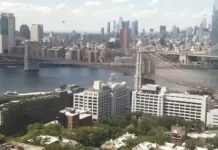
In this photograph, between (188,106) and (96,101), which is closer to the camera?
(188,106)

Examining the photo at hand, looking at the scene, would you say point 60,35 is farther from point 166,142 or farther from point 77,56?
point 166,142

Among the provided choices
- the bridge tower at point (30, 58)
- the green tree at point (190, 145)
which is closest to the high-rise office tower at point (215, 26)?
the bridge tower at point (30, 58)

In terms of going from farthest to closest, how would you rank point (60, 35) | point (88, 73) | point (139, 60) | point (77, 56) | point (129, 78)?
point (60, 35), point (77, 56), point (88, 73), point (129, 78), point (139, 60)

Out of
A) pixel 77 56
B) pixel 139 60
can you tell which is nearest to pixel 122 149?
pixel 139 60

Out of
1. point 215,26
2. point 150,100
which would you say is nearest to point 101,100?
point 150,100

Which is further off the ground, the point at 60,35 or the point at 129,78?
the point at 60,35

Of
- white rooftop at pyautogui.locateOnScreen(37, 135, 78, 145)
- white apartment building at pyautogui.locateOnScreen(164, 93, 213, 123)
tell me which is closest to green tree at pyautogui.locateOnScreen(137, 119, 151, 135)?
white rooftop at pyautogui.locateOnScreen(37, 135, 78, 145)

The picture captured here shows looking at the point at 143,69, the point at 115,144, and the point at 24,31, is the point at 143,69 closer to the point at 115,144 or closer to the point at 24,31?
the point at 115,144

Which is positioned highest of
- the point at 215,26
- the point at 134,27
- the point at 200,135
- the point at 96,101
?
the point at 134,27
